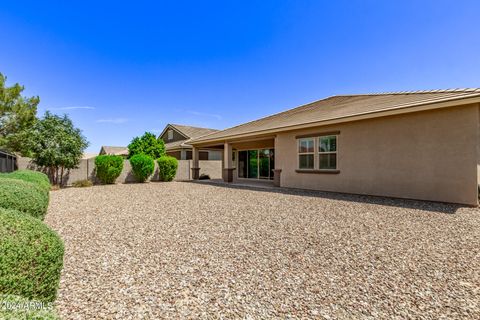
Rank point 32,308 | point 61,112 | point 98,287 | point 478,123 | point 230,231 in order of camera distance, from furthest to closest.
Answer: point 61,112 → point 478,123 → point 230,231 → point 98,287 → point 32,308

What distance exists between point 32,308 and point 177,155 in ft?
82.0

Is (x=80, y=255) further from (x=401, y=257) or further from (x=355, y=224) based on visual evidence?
(x=355, y=224)

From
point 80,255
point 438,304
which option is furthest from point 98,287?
point 438,304

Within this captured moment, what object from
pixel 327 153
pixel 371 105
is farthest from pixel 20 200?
pixel 371 105

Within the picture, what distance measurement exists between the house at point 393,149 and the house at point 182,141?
12.1 meters

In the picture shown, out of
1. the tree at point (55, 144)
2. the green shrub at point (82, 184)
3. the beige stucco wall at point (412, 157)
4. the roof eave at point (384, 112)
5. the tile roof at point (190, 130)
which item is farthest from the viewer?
the tile roof at point (190, 130)

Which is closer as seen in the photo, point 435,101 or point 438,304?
point 438,304

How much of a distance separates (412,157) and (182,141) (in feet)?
72.7

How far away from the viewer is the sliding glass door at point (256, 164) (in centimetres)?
1695

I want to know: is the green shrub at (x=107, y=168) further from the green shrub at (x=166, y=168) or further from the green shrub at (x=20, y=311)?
the green shrub at (x=20, y=311)

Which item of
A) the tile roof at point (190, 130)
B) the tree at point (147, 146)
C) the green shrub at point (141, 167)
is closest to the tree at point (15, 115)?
the tree at point (147, 146)

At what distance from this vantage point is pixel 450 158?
7.97 metres

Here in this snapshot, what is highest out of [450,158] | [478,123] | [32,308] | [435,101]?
[435,101]

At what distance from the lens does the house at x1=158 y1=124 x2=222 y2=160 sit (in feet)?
81.9
